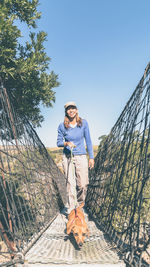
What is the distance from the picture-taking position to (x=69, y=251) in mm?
2209

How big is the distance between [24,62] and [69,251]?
519cm

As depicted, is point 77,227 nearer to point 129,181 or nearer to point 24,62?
point 129,181

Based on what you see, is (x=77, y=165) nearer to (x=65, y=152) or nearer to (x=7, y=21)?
(x=65, y=152)

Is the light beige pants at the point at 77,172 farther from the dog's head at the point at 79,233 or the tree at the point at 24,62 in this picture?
the tree at the point at 24,62

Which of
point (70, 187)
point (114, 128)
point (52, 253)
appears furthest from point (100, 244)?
point (114, 128)

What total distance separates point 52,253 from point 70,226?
38cm

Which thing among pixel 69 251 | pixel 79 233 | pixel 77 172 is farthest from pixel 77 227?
pixel 77 172

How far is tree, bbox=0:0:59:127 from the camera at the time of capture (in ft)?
17.2

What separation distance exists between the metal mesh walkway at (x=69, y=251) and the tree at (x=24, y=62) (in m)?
4.05

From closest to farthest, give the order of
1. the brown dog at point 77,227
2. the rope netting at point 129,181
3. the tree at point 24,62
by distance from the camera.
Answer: the rope netting at point 129,181 < the brown dog at point 77,227 < the tree at point 24,62

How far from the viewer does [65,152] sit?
12.2 ft

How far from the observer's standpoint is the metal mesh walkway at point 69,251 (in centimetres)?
192

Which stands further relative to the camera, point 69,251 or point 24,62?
point 24,62

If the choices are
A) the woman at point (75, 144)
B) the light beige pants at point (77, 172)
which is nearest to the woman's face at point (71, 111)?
the woman at point (75, 144)
